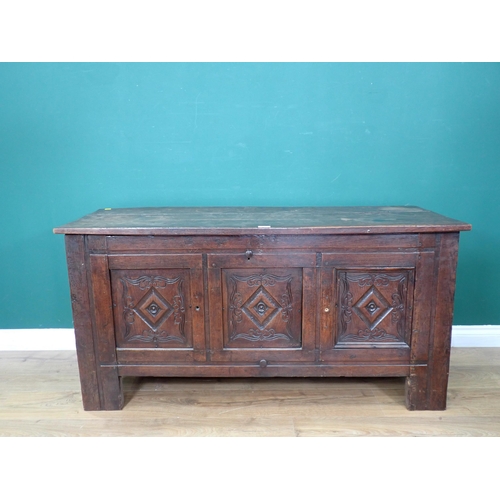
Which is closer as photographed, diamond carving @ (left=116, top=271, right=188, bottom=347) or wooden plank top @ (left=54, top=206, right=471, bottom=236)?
wooden plank top @ (left=54, top=206, right=471, bottom=236)

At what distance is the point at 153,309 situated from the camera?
1921 mm

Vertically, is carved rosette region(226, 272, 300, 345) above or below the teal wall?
below

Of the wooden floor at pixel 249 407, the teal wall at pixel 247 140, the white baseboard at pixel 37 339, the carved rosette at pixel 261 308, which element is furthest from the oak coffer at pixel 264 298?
the white baseboard at pixel 37 339

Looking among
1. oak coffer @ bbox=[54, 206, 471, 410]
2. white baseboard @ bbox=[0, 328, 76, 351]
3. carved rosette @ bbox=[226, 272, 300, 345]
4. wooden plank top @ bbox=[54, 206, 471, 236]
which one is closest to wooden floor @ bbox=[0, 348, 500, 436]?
oak coffer @ bbox=[54, 206, 471, 410]

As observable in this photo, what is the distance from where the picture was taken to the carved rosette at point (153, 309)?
189cm

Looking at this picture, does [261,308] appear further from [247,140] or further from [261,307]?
[247,140]

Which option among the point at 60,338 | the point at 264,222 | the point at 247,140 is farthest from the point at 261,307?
the point at 60,338

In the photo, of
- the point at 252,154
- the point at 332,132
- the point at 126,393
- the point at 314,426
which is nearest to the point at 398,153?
the point at 332,132

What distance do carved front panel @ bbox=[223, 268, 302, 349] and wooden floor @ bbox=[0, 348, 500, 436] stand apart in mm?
326

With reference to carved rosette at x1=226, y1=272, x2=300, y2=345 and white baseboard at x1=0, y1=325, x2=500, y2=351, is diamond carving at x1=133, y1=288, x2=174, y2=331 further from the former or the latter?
white baseboard at x1=0, y1=325, x2=500, y2=351

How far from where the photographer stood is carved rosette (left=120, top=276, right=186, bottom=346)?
1894mm

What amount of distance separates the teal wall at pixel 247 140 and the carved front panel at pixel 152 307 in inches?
28.7

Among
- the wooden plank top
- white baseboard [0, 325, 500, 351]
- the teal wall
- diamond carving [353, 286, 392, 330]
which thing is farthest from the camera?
white baseboard [0, 325, 500, 351]

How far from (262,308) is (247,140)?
1.02m
